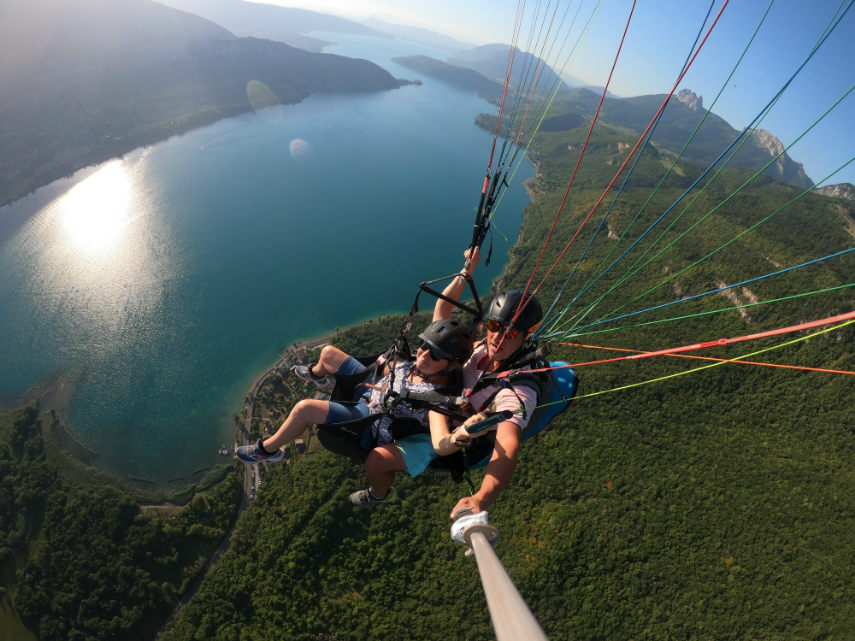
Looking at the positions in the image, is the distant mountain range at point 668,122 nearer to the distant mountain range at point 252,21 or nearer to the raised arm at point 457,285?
the distant mountain range at point 252,21

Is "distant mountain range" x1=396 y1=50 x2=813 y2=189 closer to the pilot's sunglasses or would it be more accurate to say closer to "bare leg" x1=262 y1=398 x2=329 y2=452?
the pilot's sunglasses

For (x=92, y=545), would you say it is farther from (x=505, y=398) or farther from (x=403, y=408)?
(x=505, y=398)

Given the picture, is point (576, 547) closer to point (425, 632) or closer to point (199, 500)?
point (425, 632)

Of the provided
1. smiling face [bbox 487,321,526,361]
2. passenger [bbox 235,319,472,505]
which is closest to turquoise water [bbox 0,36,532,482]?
passenger [bbox 235,319,472,505]

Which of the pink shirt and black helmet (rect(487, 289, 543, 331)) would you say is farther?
black helmet (rect(487, 289, 543, 331))

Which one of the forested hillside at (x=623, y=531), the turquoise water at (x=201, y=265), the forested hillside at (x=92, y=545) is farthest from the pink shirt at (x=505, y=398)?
the turquoise water at (x=201, y=265)

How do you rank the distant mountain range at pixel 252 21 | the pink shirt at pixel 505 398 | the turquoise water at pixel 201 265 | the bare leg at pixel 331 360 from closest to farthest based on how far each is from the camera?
1. the pink shirt at pixel 505 398
2. the bare leg at pixel 331 360
3. the turquoise water at pixel 201 265
4. the distant mountain range at pixel 252 21

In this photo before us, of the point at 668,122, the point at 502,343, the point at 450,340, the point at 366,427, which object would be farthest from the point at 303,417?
the point at 668,122
